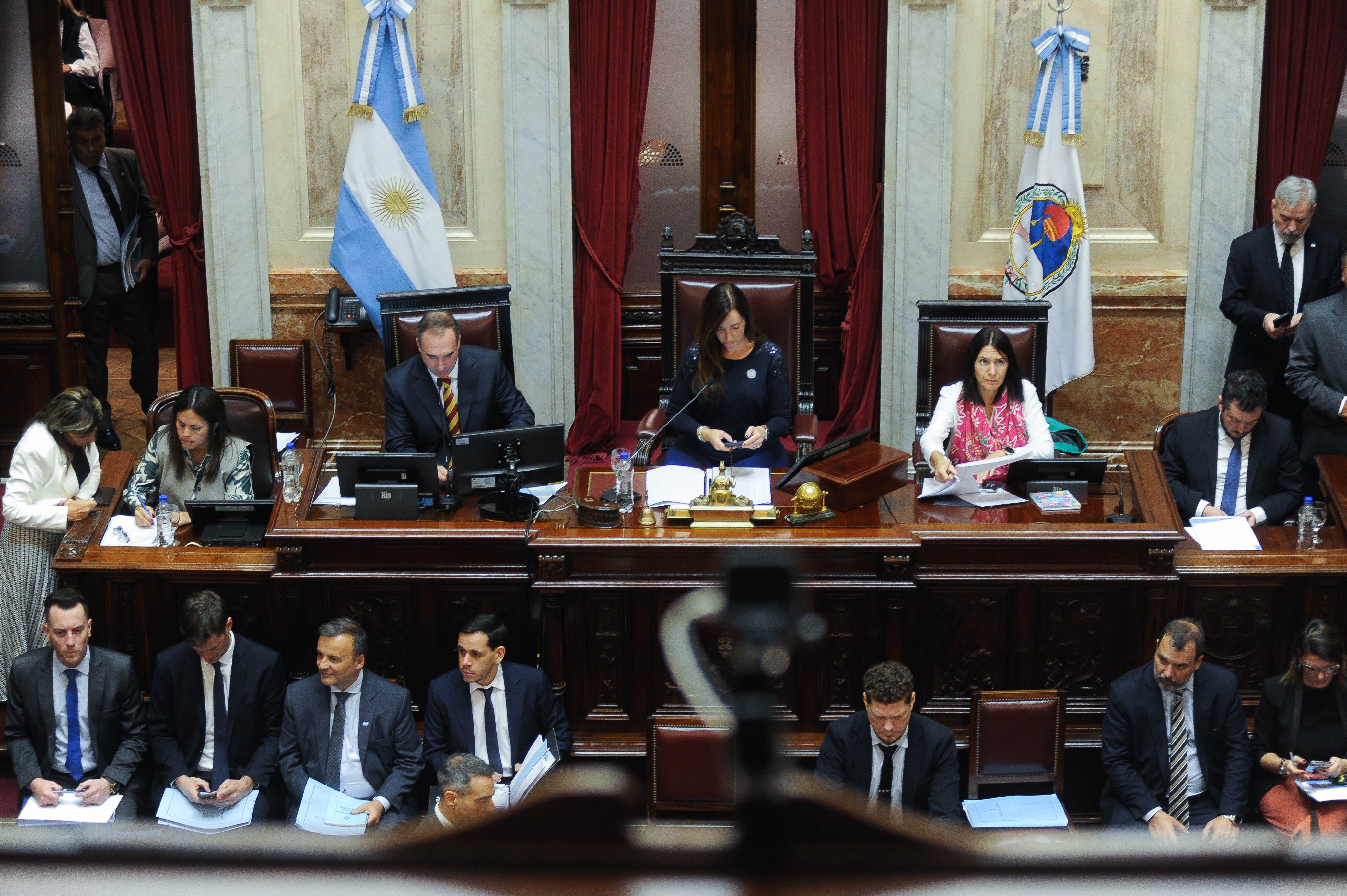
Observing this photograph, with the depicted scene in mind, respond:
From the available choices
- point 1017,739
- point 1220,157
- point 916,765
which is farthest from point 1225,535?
point 1220,157

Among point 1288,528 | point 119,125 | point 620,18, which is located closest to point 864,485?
point 1288,528

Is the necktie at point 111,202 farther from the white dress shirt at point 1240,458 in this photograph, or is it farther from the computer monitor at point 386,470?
the white dress shirt at point 1240,458

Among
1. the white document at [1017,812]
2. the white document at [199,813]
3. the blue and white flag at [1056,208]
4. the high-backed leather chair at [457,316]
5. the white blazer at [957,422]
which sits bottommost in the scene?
the white document at [199,813]

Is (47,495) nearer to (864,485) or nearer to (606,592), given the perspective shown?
(606,592)

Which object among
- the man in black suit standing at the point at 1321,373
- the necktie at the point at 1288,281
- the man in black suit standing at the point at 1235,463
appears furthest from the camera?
the necktie at the point at 1288,281

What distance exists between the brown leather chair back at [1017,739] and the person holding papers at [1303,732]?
0.62m

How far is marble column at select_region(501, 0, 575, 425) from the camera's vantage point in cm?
683

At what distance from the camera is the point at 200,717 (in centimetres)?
442

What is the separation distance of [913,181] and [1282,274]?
68.6 inches

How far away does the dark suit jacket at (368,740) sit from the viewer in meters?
4.31

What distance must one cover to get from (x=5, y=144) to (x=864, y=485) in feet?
16.5

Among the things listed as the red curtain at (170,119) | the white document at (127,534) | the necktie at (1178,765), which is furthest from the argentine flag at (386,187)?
the necktie at (1178,765)

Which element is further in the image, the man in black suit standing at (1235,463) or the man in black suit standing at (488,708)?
the man in black suit standing at (1235,463)

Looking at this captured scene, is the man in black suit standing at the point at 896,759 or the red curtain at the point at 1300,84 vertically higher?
the red curtain at the point at 1300,84
